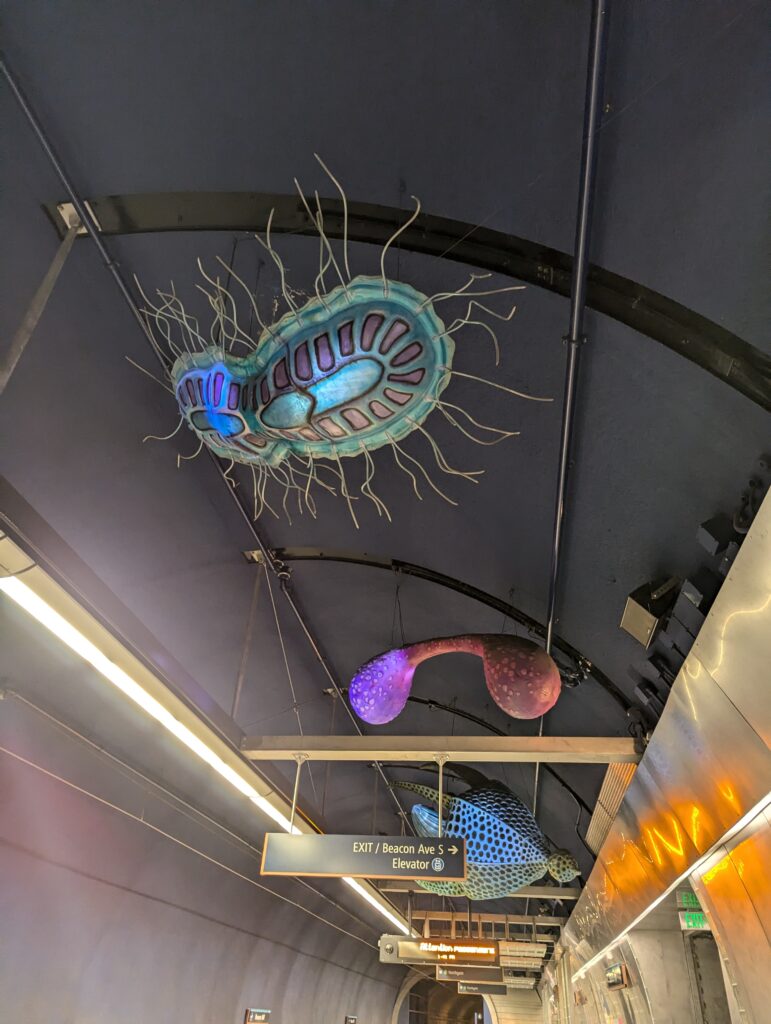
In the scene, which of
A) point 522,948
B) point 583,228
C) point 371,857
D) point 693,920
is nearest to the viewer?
point 583,228

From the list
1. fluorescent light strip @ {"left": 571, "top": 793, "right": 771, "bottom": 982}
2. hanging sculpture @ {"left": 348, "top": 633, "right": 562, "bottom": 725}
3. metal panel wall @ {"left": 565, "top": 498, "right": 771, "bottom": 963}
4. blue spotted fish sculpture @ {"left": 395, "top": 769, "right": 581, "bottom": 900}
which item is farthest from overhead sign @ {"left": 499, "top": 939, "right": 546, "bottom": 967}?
hanging sculpture @ {"left": 348, "top": 633, "right": 562, "bottom": 725}

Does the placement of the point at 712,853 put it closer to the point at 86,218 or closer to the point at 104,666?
the point at 104,666

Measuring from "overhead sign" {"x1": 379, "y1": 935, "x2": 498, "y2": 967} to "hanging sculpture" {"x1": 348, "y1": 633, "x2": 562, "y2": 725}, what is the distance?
10.1m

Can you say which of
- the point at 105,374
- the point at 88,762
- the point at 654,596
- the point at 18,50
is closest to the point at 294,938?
the point at 88,762

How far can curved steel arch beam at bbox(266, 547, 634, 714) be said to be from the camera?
16.3 feet

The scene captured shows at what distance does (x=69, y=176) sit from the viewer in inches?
104

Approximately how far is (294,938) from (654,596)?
10.2 m

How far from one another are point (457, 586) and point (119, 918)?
178 inches

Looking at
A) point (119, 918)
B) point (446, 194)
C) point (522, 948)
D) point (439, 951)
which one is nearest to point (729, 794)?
point (446, 194)

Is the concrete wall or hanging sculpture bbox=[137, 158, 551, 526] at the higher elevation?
hanging sculpture bbox=[137, 158, 551, 526]

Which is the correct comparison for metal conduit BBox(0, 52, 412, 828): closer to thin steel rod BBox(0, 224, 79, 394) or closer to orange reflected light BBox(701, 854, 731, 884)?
thin steel rod BBox(0, 224, 79, 394)

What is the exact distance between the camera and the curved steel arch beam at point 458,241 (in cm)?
267

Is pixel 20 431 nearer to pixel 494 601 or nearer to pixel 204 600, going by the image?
pixel 204 600

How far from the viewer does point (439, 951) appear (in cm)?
1148
